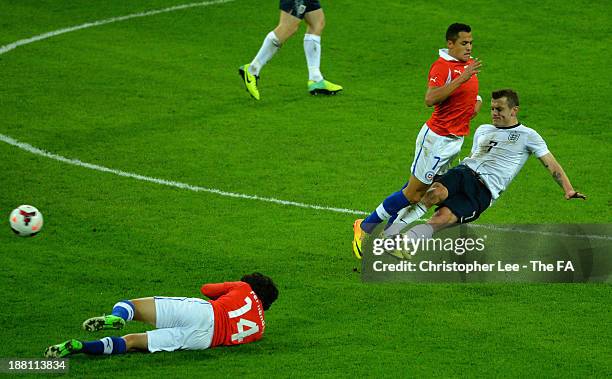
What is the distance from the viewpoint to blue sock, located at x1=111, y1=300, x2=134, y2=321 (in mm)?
8891

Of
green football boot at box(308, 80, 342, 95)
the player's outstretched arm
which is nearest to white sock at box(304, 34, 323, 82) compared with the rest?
green football boot at box(308, 80, 342, 95)

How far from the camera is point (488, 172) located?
11.1 m

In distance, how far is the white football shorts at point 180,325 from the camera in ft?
29.6

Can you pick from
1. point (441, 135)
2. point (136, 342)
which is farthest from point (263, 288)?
point (441, 135)

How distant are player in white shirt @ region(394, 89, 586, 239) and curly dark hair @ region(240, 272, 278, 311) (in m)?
2.07

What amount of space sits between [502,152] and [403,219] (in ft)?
3.62

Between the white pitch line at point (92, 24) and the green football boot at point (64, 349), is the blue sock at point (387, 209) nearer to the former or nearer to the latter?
the green football boot at point (64, 349)

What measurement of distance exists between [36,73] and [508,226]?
25.5ft

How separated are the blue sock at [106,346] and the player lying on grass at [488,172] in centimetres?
325

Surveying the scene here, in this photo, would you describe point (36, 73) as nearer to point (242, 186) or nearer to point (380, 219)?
point (242, 186)

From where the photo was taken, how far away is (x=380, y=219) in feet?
37.1

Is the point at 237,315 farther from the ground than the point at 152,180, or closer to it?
closer to it

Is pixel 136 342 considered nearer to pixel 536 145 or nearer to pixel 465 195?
pixel 465 195
